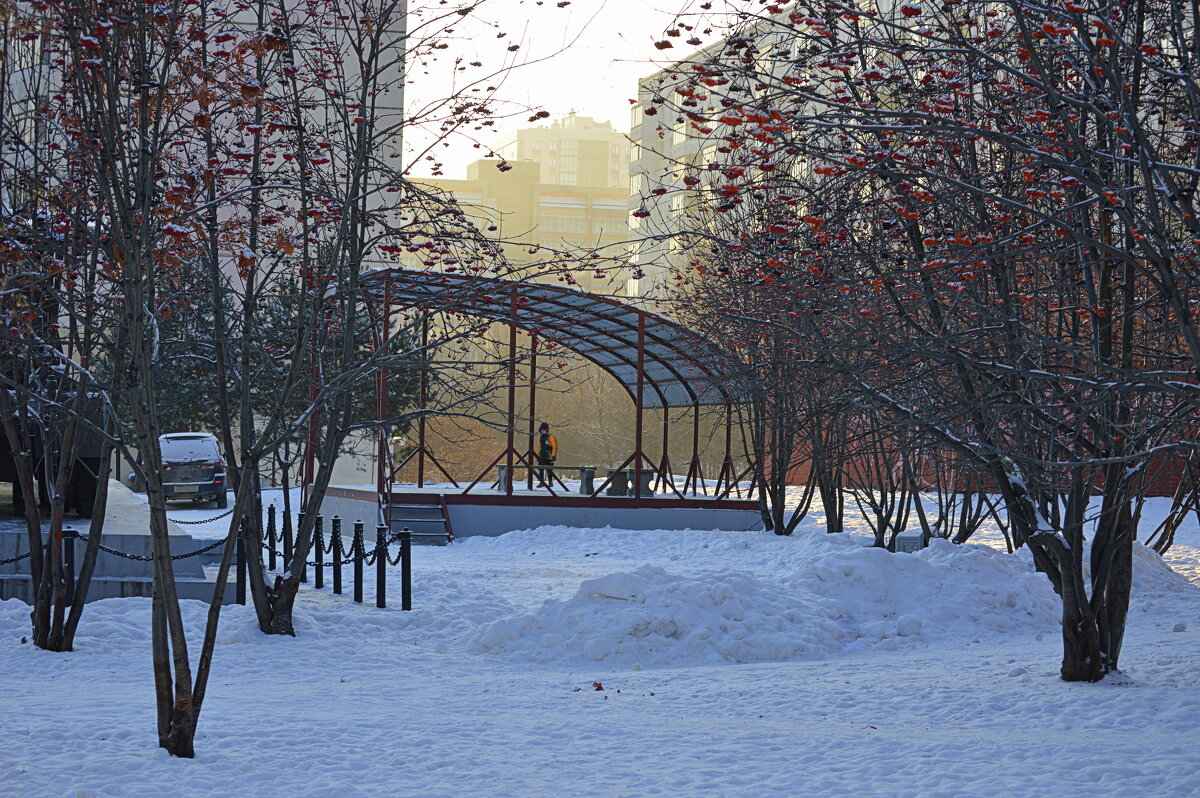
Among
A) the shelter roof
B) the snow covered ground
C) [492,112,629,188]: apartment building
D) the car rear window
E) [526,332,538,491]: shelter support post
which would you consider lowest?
the snow covered ground

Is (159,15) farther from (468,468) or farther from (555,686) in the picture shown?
(468,468)

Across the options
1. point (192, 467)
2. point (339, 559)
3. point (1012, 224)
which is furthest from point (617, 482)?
point (1012, 224)

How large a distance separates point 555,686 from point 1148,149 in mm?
5530

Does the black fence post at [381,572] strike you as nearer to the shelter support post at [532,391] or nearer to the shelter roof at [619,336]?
the shelter support post at [532,391]

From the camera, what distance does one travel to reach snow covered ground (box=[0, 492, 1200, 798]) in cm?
577

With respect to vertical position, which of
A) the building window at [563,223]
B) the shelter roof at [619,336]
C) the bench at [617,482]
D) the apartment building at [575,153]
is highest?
the apartment building at [575,153]

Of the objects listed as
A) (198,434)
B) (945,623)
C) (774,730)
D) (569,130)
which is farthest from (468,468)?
(569,130)

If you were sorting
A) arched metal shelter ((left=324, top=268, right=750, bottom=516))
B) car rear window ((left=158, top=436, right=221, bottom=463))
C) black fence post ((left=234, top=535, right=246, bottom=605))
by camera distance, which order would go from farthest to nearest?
1. car rear window ((left=158, top=436, right=221, bottom=463))
2. arched metal shelter ((left=324, top=268, right=750, bottom=516))
3. black fence post ((left=234, top=535, right=246, bottom=605))

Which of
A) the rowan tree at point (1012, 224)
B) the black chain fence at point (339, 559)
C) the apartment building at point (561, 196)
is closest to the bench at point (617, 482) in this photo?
Result: the black chain fence at point (339, 559)

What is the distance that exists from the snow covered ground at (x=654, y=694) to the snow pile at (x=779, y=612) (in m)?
0.03

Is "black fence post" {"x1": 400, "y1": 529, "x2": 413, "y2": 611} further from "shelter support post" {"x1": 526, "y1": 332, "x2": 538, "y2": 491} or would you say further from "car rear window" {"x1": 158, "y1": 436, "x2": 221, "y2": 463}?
"car rear window" {"x1": 158, "y1": 436, "x2": 221, "y2": 463}

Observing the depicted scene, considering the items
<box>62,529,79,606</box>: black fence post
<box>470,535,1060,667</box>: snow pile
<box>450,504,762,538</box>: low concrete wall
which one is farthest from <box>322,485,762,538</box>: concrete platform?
<box>62,529,79,606</box>: black fence post

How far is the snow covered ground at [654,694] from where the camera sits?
5766mm

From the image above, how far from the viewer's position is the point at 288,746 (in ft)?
20.4
